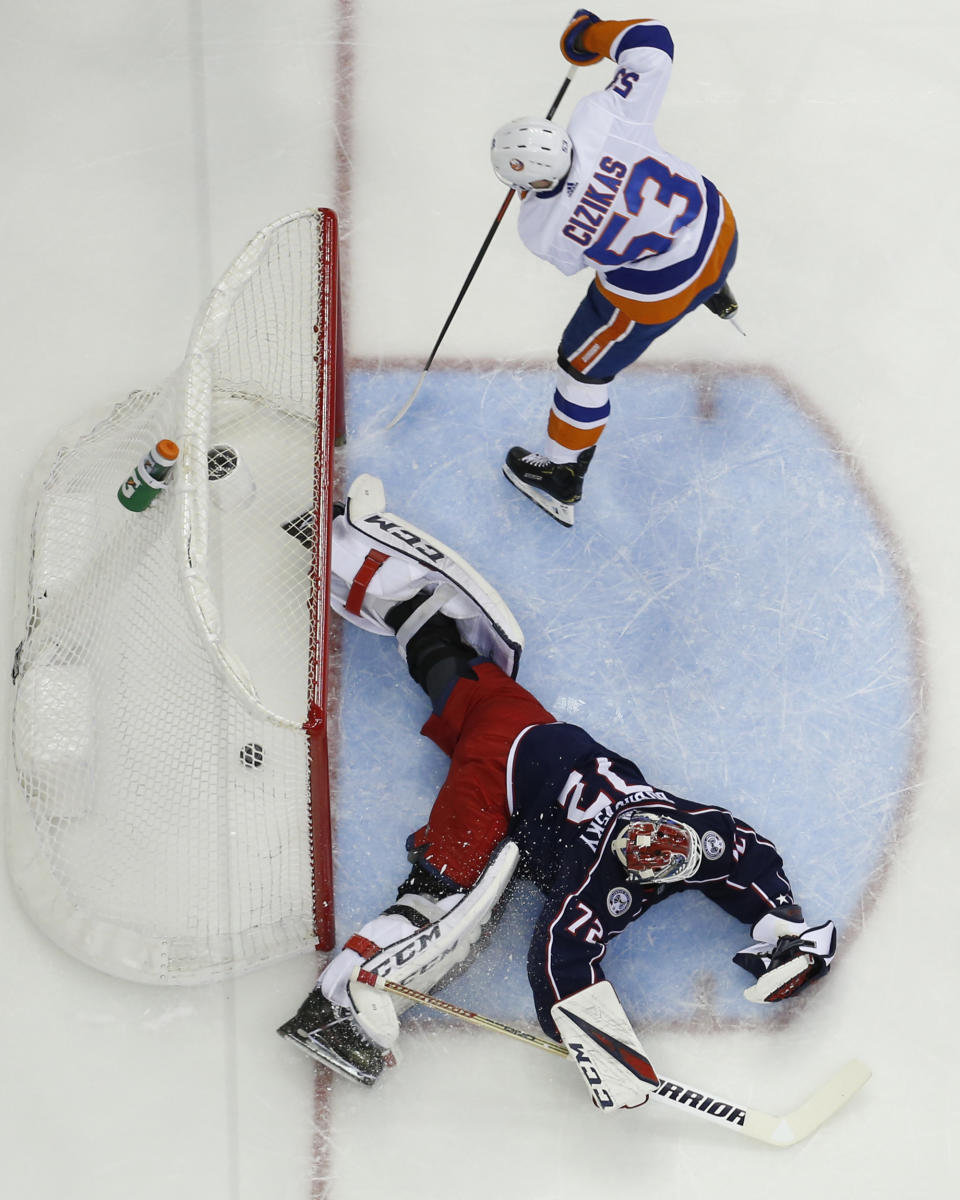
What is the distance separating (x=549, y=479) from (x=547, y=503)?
70 millimetres

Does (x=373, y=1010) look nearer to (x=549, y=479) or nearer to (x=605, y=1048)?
Result: (x=605, y=1048)

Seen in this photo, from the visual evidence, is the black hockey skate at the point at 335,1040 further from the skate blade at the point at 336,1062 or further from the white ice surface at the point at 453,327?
the white ice surface at the point at 453,327

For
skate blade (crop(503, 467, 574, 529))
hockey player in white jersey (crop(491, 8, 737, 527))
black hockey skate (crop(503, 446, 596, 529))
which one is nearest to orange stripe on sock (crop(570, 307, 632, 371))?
hockey player in white jersey (crop(491, 8, 737, 527))

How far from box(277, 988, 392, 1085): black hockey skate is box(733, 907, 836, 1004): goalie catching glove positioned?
2.64 feet

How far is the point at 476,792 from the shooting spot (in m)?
2.64

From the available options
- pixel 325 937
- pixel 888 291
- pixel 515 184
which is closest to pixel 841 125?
pixel 888 291

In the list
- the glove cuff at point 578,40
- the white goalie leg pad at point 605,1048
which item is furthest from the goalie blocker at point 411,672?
the glove cuff at point 578,40

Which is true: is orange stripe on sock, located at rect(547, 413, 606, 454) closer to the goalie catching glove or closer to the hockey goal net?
the hockey goal net

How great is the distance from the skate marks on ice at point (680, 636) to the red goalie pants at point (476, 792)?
0.22 meters

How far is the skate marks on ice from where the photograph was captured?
9.32 feet

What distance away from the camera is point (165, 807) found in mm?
2621

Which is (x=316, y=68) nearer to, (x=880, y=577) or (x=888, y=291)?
(x=888, y=291)

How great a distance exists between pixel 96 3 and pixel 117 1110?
2.90 meters

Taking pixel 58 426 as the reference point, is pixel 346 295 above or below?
above
